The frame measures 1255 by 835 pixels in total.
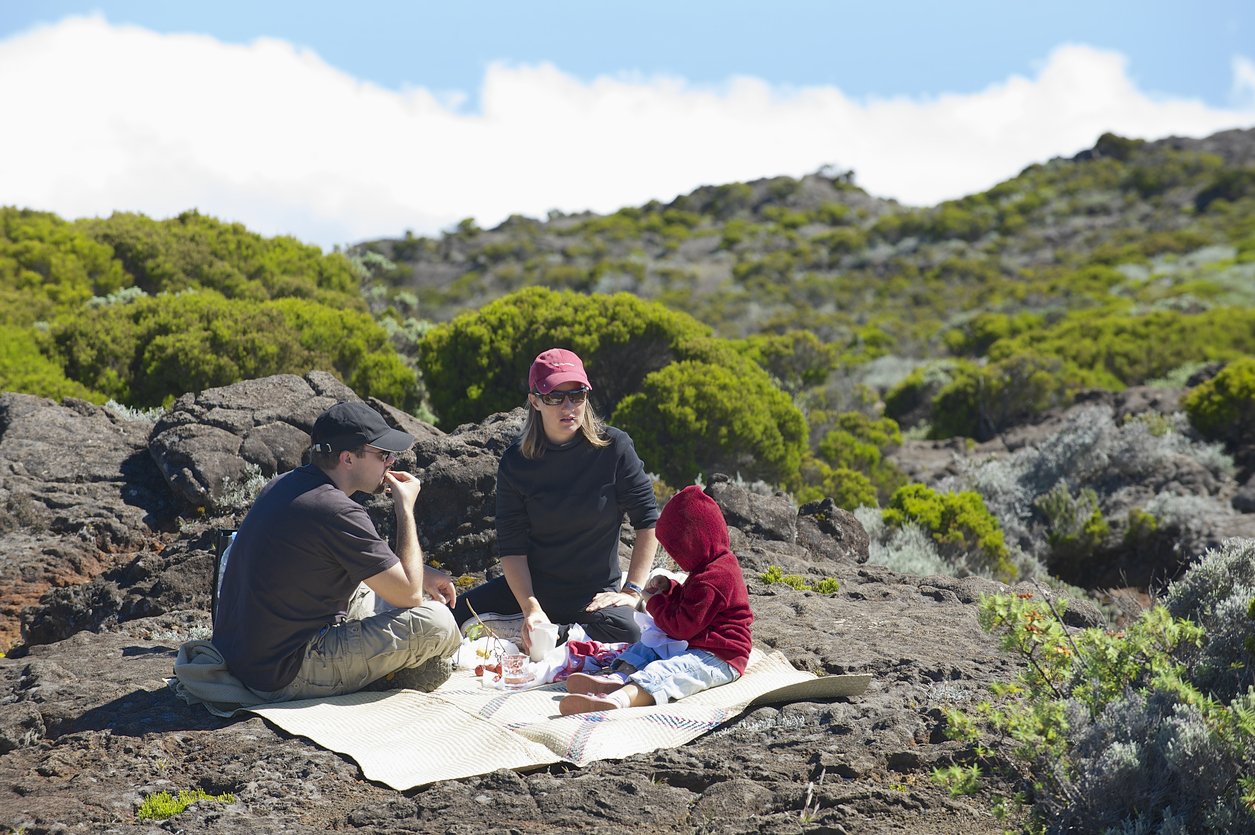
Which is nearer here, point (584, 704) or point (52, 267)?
point (584, 704)

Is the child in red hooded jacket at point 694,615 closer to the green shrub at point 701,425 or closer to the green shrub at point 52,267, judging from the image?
the green shrub at point 701,425

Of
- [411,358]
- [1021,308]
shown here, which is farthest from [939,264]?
[411,358]

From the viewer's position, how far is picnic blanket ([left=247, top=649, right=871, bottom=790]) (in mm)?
4285

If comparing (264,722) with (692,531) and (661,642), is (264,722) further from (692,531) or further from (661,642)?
(692,531)

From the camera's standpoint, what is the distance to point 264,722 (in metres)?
4.73

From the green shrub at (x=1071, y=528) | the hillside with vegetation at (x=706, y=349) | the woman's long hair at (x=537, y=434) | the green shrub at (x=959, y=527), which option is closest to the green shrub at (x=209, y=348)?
the hillside with vegetation at (x=706, y=349)

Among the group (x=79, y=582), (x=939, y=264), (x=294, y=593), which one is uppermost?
(x=939, y=264)

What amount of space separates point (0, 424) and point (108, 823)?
20.3ft

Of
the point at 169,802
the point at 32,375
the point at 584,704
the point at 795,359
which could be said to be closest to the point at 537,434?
the point at 584,704

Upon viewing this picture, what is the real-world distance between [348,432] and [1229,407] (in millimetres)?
12094

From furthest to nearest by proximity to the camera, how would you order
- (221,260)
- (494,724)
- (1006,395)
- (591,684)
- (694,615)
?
(1006,395)
(221,260)
(694,615)
(591,684)
(494,724)

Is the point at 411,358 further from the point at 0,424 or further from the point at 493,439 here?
the point at 493,439

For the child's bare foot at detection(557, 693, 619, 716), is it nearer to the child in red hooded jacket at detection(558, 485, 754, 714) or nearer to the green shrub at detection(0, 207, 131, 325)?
the child in red hooded jacket at detection(558, 485, 754, 714)

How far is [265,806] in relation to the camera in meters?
4.00
